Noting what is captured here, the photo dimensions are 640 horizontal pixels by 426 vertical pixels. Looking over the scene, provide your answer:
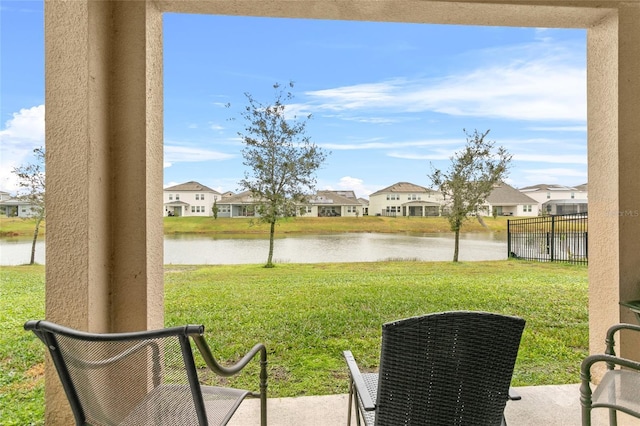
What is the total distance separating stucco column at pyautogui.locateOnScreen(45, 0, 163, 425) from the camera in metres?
1.93

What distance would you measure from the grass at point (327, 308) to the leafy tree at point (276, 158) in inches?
27.7

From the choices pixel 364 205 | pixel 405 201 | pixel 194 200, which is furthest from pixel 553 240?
pixel 194 200

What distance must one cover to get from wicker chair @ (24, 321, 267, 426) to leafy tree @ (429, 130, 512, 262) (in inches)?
154

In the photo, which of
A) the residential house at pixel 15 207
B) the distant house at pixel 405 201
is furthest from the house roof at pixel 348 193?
the residential house at pixel 15 207

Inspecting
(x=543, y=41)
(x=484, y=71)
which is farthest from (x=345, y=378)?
(x=543, y=41)

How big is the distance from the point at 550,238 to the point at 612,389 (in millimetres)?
3182

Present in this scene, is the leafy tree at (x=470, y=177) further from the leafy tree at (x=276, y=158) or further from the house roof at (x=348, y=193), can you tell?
the leafy tree at (x=276, y=158)

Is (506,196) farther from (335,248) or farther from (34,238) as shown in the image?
(34,238)

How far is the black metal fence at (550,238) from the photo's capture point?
4.27 m

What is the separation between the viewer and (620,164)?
2.40 meters

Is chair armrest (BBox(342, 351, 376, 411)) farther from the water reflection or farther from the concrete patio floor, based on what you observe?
the water reflection

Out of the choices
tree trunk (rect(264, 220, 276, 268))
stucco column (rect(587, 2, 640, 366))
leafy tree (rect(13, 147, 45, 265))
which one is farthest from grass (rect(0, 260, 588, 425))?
stucco column (rect(587, 2, 640, 366))

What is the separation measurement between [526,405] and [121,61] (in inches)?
134

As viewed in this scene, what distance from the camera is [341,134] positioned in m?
4.89
